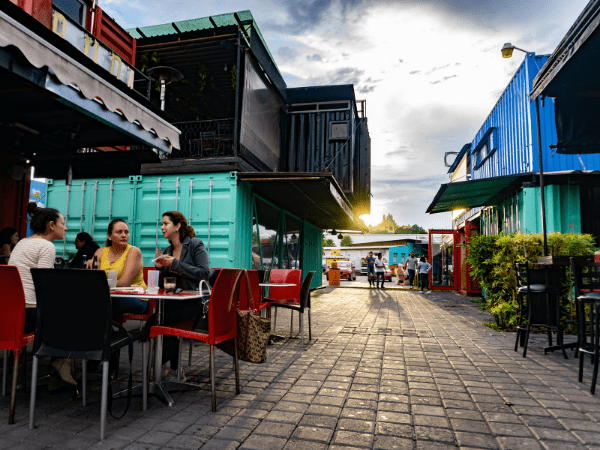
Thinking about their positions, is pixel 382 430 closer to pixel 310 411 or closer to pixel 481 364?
pixel 310 411

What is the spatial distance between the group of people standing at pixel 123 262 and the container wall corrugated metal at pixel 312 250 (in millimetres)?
11559

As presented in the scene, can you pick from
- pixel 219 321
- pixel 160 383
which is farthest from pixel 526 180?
pixel 160 383

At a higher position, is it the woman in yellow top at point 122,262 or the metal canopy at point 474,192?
the metal canopy at point 474,192

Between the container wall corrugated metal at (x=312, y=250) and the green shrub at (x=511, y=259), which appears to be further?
the container wall corrugated metal at (x=312, y=250)

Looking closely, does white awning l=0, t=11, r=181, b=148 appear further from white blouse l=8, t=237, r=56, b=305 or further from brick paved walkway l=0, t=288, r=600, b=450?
brick paved walkway l=0, t=288, r=600, b=450

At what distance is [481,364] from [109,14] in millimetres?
10575

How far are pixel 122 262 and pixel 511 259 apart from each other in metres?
6.06

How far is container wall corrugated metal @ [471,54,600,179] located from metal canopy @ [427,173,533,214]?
0.57 meters

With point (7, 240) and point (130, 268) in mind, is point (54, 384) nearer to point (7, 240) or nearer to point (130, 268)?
point (130, 268)

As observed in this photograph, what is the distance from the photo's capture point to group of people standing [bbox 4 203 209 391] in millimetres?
3268

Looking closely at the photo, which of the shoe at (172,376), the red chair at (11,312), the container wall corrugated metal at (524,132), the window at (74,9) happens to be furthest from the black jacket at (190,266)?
the container wall corrugated metal at (524,132)

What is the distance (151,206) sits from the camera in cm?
883

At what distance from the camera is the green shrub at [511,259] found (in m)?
6.60

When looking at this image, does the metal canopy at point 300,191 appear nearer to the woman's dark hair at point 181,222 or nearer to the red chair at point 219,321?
the woman's dark hair at point 181,222
